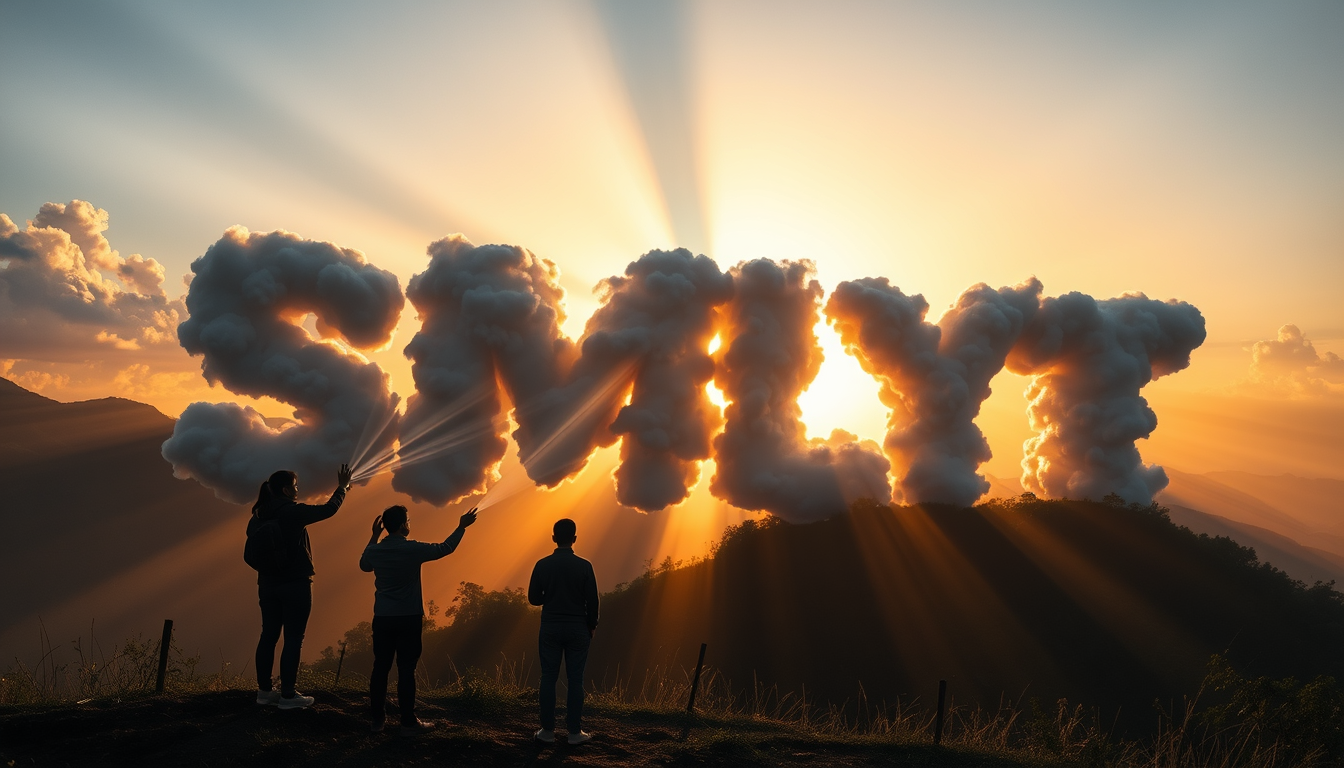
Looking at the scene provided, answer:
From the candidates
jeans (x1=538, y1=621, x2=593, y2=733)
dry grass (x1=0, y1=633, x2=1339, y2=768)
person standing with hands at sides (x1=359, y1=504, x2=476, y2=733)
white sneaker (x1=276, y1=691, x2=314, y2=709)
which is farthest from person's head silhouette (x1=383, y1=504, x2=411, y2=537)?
dry grass (x1=0, y1=633, x2=1339, y2=768)

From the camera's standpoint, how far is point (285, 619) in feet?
31.2

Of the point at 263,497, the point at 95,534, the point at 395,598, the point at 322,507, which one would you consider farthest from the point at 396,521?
the point at 95,534

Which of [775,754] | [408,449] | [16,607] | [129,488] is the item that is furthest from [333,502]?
[129,488]

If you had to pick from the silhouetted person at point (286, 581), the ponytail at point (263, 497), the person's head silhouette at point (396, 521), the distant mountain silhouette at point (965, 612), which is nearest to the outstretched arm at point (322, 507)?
the silhouetted person at point (286, 581)

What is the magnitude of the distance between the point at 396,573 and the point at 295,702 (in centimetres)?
243

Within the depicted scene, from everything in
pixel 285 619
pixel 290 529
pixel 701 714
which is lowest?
pixel 701 714

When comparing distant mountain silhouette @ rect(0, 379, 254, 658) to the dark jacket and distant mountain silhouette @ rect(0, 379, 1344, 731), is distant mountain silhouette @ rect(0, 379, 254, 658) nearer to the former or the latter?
distant mountain silhouette @ rect(0, 379, 1344, 731)

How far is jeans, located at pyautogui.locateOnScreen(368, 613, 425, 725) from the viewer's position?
912 centimetres

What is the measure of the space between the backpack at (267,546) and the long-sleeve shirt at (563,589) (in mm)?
3087

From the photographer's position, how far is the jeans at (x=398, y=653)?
9117 millimetres

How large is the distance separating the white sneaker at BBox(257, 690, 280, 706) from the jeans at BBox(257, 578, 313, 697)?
5.4 inches

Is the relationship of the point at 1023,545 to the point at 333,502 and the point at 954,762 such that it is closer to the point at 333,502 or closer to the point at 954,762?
the point at 954,762

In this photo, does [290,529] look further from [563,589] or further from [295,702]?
[563,589]

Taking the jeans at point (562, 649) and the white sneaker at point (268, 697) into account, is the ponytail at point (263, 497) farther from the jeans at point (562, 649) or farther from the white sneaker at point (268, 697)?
Answer: the jeans at point (562, 649)
